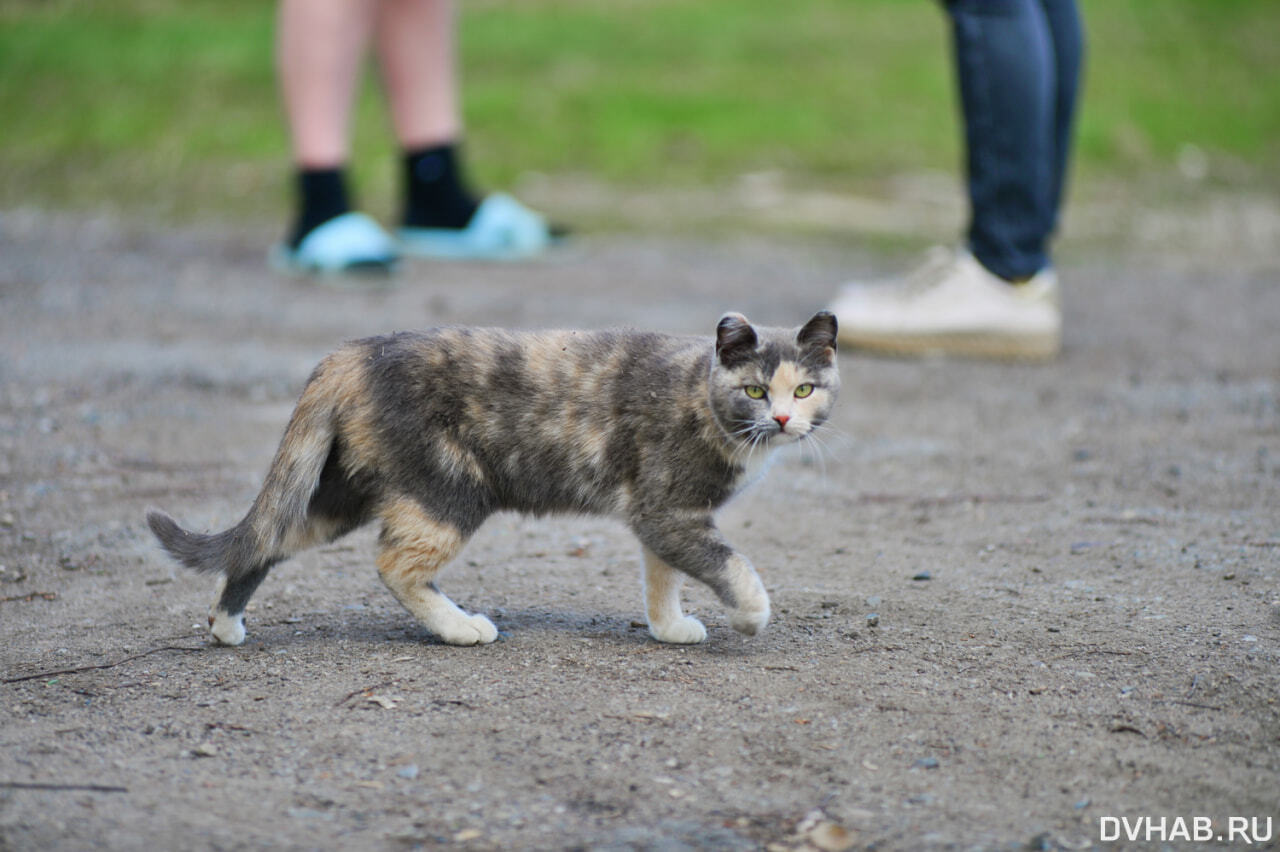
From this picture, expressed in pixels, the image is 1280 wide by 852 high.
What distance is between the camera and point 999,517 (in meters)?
3.81

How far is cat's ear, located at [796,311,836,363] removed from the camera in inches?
118

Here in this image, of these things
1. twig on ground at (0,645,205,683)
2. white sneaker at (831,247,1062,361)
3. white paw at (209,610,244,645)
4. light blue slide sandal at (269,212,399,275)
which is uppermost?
light blue slide sandal at (269,212,399,275)

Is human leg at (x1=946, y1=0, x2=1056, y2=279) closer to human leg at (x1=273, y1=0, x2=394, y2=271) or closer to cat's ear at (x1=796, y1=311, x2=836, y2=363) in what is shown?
cat's ear at (x1=796, y1=311, x2=836, y2=363)

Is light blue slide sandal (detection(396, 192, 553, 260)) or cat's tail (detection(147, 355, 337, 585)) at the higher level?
light blue slide sandal (detection(396, 192, 553, 260))

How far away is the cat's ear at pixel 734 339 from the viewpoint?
9.48ft

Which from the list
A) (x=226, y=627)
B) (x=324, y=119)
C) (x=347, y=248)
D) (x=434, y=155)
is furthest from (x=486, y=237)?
(x=226, y=627)

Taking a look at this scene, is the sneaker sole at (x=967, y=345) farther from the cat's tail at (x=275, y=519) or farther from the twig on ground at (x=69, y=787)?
the twig on ground at (x=69, y=787)

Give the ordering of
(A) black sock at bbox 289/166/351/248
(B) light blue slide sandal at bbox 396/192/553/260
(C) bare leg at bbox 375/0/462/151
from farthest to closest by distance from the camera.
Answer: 1. (B) light blue slide sandal at bbox 396/192/553/260
2. (C) bare leg at bbox 375/0/462/151
3. (A) black sock at bbox 289/166/351/248

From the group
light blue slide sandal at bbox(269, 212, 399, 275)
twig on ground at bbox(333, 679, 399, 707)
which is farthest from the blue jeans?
twig on ground at bbox(333, 679, 399, 707)

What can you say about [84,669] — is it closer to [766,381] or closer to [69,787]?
[69,787]

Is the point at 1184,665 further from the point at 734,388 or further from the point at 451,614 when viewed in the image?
the point at 451,614

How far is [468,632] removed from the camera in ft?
9.57

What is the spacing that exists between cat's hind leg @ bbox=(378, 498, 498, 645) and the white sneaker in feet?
9.43

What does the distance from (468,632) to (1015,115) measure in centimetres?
322
